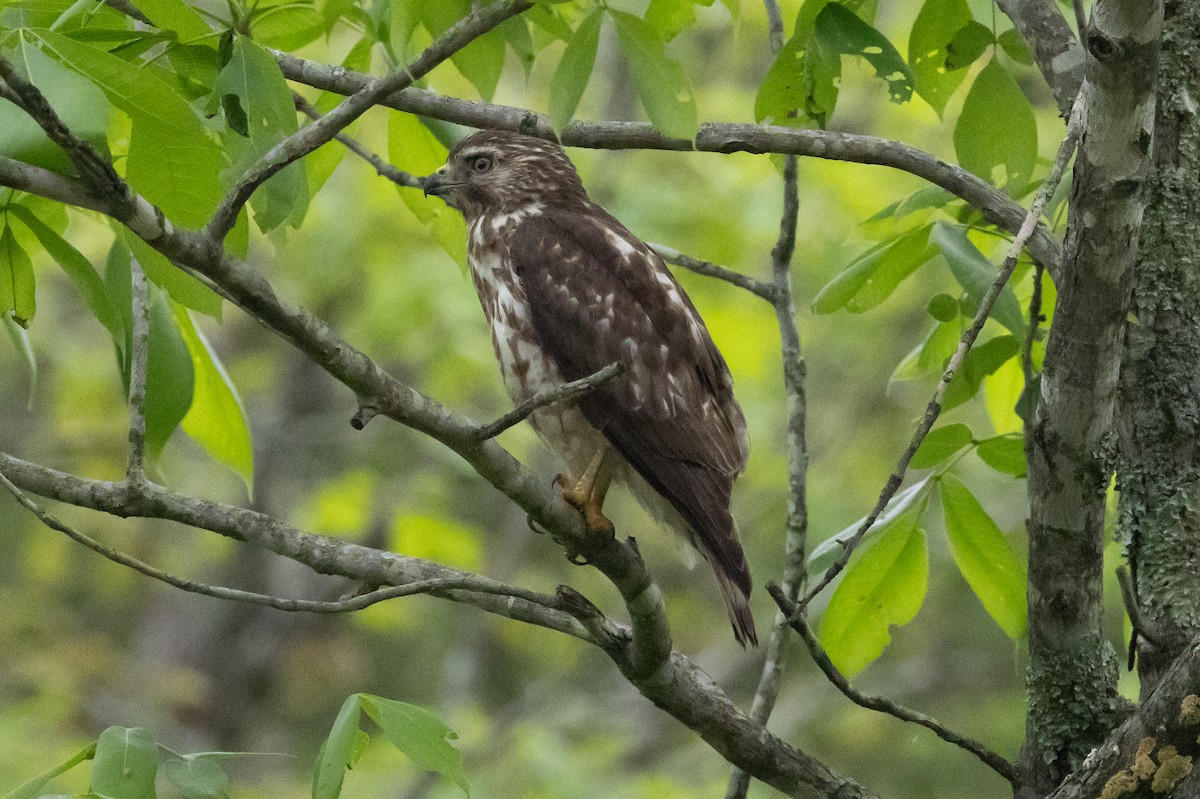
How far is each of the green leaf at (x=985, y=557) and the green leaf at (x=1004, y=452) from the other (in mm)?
96

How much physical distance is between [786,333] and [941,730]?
1423 millimetres

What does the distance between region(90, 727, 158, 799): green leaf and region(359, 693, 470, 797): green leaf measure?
41 centimetres

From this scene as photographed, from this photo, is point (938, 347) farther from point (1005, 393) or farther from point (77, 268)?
point (77, 268)

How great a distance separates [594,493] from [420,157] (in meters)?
1.04

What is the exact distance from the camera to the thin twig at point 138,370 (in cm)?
267

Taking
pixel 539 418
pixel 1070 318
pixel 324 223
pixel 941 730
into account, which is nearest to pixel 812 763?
pixel 941 730

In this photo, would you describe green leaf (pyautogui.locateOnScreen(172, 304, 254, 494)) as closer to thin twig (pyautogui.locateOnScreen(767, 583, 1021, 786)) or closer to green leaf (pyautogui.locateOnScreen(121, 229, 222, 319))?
green leaf (pyautogui.locateOnScreen(121, 229, 222, 319))

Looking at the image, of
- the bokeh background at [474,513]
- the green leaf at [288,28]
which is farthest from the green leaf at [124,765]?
the bokeh background at [474,513]

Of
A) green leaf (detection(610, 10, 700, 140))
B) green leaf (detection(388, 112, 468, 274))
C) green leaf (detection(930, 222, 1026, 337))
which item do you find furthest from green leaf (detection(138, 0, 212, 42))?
green leaf (detection(930, 222, 1026, 337))

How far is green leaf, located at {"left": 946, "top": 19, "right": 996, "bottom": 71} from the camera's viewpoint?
3201 mm

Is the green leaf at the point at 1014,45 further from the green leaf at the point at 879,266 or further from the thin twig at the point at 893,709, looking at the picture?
the thin twig at the point at 893,709

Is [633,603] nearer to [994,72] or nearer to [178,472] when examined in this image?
[994,72]

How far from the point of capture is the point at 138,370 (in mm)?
2799

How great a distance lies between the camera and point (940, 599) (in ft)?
40.0
